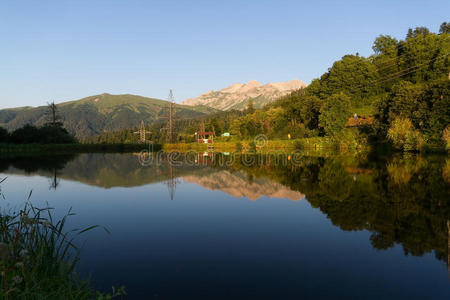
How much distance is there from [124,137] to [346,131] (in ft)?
449

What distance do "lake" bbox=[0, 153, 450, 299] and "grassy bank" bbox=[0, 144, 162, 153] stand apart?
51512 millimetres

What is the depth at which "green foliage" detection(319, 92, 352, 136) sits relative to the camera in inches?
2228

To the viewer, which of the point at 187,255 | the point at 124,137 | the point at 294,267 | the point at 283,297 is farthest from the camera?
the point at 124,137

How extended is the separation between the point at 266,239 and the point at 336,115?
54150mm

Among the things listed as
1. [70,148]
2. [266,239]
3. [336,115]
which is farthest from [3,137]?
[266,239]

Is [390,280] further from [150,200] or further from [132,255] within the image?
[150,200]

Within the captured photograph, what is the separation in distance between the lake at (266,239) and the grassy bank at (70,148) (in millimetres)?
51512

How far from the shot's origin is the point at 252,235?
26.2ft

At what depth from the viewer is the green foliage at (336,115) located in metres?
56.6

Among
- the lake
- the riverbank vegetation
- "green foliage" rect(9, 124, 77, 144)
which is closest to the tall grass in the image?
the lake

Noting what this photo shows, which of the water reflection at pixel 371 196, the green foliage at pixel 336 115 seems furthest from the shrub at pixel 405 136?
→ the water reflection at pixel 371 196

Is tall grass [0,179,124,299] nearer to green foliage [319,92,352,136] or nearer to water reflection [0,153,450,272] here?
water reflection [0,153,450,272]

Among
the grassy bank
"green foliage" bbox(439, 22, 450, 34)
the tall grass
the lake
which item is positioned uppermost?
"green foliage" bbox(439, 22, 450, 34)

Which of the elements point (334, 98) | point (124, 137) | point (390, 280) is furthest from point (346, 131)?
point (124, 137)
